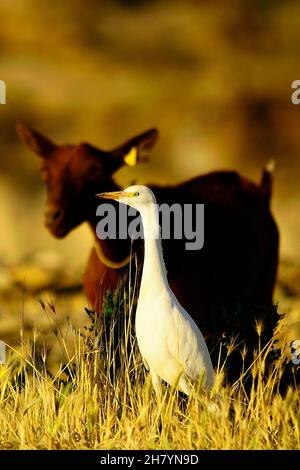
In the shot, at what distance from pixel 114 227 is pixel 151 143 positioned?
0.56 meters

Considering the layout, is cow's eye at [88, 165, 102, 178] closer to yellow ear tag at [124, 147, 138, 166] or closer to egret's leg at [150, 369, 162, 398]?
yellow ear tag at [124, 147, 138, 166]

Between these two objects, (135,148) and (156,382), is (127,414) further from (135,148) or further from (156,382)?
(135,148)

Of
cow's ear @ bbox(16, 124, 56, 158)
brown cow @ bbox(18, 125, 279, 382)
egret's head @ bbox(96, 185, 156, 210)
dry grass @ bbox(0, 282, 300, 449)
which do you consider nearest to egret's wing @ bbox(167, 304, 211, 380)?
dry grass @ bbox(0, 282, 300, 449)

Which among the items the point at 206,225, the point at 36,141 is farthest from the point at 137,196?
the point at 206,225

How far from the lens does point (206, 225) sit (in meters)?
6.87

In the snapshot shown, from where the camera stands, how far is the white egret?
4.27 m

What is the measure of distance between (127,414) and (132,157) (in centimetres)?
234

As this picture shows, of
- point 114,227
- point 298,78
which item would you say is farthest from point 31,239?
point 298,78

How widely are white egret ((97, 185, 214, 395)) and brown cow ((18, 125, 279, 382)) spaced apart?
5.48 feet

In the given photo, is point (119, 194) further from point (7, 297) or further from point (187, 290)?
point (7, 297)

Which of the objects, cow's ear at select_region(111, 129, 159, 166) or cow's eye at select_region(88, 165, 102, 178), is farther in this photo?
cow's ear at select_region(111, 129, 159, 166)

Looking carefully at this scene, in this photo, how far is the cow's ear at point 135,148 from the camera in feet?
21.4

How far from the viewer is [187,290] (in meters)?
6.59
